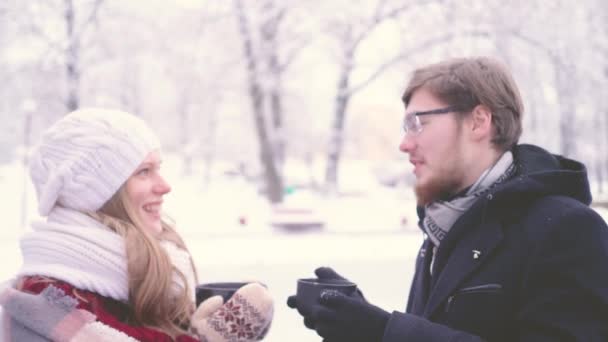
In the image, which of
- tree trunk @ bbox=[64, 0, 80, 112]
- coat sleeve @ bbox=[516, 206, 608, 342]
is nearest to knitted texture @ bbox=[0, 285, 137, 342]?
coat sleeve @ bbox=[516, 206, 608, 342]

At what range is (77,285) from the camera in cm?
200

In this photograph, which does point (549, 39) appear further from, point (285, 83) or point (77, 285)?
point (77, 285)

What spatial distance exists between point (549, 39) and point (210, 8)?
8.71m

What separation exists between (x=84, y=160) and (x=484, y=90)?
4.27 feet

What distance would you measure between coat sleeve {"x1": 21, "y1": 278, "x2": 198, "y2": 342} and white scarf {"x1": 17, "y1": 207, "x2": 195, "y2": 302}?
2 cm

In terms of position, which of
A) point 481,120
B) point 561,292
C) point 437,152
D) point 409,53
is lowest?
point 561,292

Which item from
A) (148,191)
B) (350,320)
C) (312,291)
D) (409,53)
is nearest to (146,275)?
(148,191)

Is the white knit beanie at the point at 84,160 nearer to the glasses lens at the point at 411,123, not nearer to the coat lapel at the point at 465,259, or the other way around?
the glasses lens at the point at 411,123

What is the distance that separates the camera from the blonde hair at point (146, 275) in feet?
6.84

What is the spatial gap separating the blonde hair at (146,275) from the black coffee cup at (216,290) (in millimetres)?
105

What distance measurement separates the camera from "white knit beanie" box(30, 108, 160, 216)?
2.10m

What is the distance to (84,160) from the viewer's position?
2.10 meters

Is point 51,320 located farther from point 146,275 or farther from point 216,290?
point 216,290

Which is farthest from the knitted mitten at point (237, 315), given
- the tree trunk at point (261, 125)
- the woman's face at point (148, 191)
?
the tree trunk at point (261, 125)
